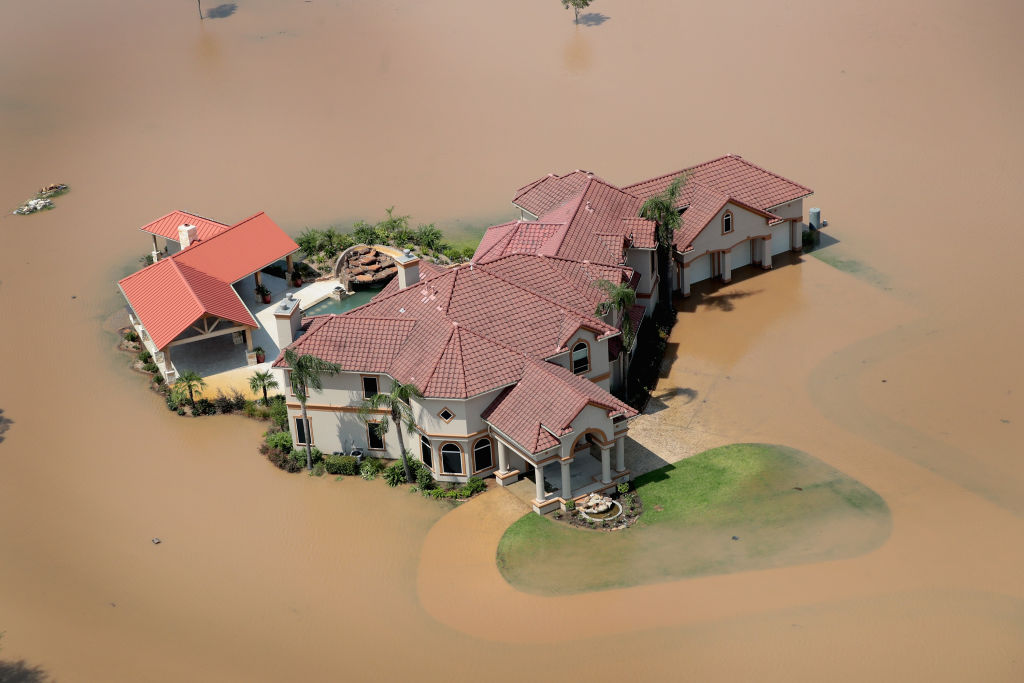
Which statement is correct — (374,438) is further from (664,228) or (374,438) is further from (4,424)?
(664,228)

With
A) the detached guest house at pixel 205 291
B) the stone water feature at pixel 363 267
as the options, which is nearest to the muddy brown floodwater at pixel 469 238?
the detached guest house at pixel 205 291

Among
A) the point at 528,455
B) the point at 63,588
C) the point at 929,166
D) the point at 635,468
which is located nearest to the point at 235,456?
the point at 63,588

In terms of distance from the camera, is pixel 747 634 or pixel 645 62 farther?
pixel 645 62

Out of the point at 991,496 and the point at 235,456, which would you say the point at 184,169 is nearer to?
the point at 235,456

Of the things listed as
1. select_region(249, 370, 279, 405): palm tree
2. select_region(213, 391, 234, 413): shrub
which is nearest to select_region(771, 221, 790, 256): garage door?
select_region(249, 370, 279, 405): palm tree

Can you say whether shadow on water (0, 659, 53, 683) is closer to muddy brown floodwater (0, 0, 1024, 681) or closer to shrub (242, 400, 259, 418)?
muddy brown floodwater (0, 0, 1024, 681)

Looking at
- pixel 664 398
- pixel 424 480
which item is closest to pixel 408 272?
pixel 424 480
